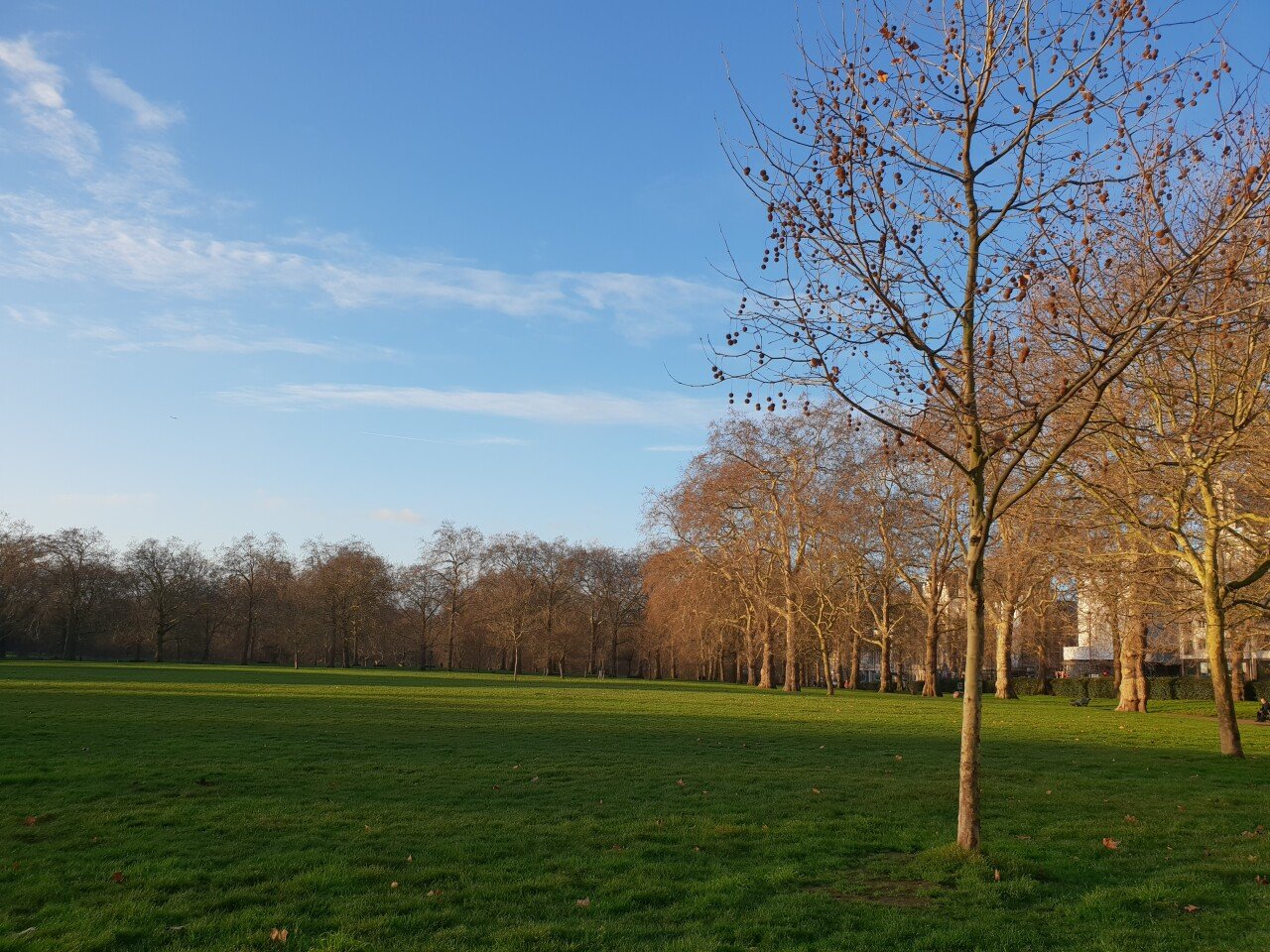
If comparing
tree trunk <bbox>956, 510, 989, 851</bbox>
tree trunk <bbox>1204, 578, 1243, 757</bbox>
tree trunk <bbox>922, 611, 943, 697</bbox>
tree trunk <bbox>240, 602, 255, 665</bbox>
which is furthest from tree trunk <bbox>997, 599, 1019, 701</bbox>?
tree trunk <bbox>240, 602, 255, 665</bbox>

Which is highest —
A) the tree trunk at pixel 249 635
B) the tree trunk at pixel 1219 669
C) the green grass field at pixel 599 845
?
the tree trunk at pixel 1219 669

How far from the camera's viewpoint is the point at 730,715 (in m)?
26.6

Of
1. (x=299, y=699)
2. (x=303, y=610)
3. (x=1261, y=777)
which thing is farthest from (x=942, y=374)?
(x=303, y=610)

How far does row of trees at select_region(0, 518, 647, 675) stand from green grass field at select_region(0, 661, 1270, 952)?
69.6 meters

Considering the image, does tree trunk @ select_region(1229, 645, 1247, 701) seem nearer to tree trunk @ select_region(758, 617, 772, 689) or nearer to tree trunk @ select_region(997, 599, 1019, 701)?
tree trunk @ select_region(997, 599, 1019, 701)

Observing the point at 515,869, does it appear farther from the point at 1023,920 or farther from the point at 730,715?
the point at 730,715

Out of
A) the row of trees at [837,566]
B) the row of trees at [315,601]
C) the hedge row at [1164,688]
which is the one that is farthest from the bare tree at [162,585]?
the hedge row at [1164,688]

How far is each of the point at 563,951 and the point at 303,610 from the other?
89730 mm

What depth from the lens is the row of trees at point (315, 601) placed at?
87.4 meters

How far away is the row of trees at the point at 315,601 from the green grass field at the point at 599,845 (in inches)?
2739

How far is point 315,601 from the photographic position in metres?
90.5

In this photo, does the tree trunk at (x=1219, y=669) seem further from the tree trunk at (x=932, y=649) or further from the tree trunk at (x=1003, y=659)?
the tree trunk at (x=932, y=649)

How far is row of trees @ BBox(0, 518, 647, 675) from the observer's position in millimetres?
87438

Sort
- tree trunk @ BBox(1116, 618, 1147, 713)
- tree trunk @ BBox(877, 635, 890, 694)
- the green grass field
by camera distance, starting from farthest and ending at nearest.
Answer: tree trunk @ BBox(877, 635, 890, 694)
tree trunk @ BBox(1116, 618, 1147, 713)
the green grass field
